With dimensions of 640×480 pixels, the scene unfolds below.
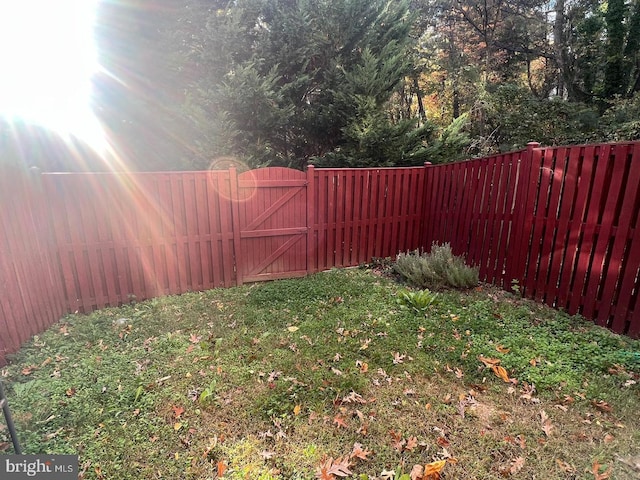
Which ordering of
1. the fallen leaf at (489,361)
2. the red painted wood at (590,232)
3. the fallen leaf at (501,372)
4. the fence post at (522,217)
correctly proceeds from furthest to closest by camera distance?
the fence post at (522,217) → the red painted wood at (590,232) → the fallen leaf at (489,361) → the fallen leaf at (501,372)

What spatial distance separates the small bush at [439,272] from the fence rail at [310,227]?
0.51 m

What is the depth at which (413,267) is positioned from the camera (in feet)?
15.2

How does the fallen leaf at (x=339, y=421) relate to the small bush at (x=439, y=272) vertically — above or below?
below

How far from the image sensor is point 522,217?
13.5 feet

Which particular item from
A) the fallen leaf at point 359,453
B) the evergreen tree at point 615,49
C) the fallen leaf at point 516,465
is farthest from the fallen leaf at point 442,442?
the evergreen tree at point 615,49

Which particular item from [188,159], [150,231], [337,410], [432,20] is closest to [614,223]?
[337,410]

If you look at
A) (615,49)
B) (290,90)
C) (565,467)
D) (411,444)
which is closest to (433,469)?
(411,444)

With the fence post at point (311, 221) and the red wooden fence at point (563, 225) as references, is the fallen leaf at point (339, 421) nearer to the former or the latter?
the red wooden fence at point (563, 225)

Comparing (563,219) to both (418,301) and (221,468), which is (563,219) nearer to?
(418,301)

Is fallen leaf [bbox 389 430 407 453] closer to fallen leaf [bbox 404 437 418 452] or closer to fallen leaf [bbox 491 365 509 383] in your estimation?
fallen leaf [bbox 404 437 418 452]

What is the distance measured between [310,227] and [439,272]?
2089mm

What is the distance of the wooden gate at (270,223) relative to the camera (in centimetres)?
472

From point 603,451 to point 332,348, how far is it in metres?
1.95

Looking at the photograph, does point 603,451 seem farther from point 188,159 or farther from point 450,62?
point 450,62
